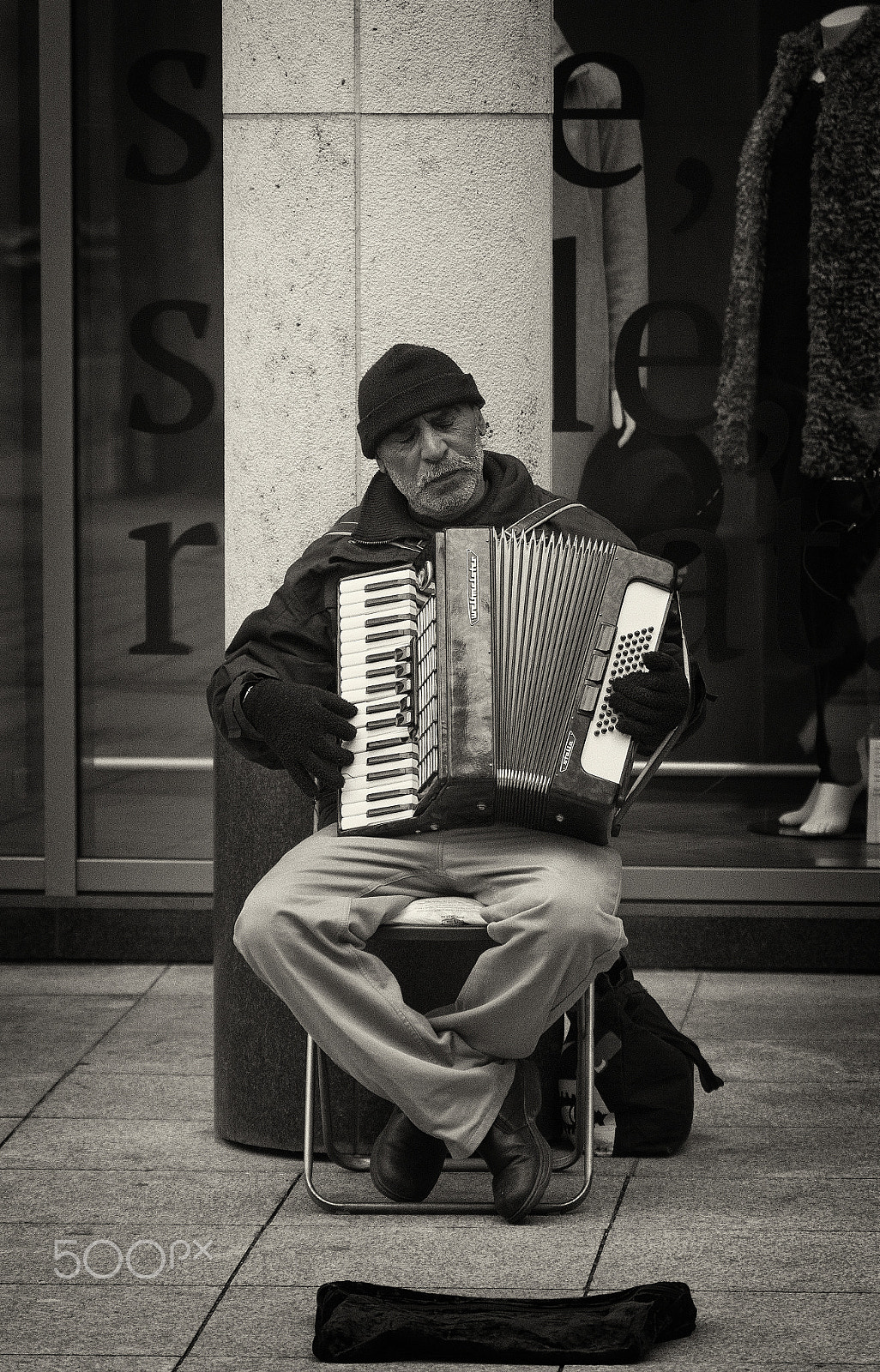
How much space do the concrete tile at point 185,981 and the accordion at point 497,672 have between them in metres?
1.91

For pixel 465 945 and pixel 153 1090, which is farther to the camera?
pixel 153 1090

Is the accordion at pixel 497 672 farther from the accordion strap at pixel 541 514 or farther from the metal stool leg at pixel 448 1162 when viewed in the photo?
the metal stool leg at pixel 448 1162

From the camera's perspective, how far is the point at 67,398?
6211 millimetres

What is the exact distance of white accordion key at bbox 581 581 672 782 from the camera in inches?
155

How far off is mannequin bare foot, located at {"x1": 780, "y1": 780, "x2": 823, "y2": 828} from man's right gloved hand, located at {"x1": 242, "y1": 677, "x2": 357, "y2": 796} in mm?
2653

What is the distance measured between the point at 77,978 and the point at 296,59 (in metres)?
2.75

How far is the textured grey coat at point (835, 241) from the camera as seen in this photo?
6.03m

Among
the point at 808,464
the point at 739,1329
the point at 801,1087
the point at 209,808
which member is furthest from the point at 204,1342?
the point at 808,464

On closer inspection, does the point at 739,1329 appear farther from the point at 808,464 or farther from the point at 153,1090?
the point at 808,464

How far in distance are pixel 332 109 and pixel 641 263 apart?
1878 mm

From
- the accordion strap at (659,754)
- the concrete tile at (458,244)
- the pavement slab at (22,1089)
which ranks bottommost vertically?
the pavement slab at (22,1089)

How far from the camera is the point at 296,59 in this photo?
180 inches

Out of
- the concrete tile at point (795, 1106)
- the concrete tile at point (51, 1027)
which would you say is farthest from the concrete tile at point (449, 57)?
the concrete tile at point (51, 1027)

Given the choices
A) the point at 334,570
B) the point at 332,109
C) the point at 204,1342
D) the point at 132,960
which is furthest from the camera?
the point at 132,960
